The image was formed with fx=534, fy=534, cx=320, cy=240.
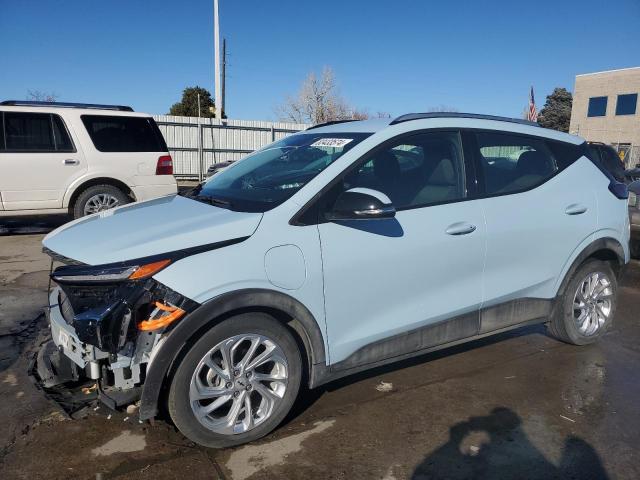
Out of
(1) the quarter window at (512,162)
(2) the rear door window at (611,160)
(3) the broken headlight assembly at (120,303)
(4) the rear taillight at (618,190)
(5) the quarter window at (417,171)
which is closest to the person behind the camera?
(3) the broken headlight assembly at (120,303)

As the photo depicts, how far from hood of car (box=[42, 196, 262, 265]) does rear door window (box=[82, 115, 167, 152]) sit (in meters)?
5.41

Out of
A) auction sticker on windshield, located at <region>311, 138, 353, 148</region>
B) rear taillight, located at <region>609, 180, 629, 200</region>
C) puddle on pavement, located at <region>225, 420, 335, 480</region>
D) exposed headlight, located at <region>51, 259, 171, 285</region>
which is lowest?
puddle on pavement, located at <region>225, 420, 335, 480</region>

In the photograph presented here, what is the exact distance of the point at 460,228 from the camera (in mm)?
3459

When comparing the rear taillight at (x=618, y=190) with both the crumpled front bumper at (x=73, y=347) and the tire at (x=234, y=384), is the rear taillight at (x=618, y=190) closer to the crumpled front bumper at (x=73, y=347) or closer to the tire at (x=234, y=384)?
the tire at (x=234, y=384)

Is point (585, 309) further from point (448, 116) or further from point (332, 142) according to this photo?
point (332, 142)

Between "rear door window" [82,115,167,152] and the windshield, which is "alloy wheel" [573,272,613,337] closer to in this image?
the windshield

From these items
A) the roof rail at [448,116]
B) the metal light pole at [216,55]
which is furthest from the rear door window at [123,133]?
the metal light pole at [216,55]

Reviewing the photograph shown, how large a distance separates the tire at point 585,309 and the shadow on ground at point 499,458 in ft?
4.47

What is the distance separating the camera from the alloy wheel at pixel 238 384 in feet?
9.11

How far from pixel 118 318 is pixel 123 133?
6623 mm

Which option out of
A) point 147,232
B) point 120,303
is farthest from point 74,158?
point 120,303

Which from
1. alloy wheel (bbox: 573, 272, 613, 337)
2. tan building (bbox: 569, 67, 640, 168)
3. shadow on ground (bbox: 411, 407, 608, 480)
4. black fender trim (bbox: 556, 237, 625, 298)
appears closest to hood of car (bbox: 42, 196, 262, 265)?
shadow on ground (bbox: 411, 407, 608, 480)

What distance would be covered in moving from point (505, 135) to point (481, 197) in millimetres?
685

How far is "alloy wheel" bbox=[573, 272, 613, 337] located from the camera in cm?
439
